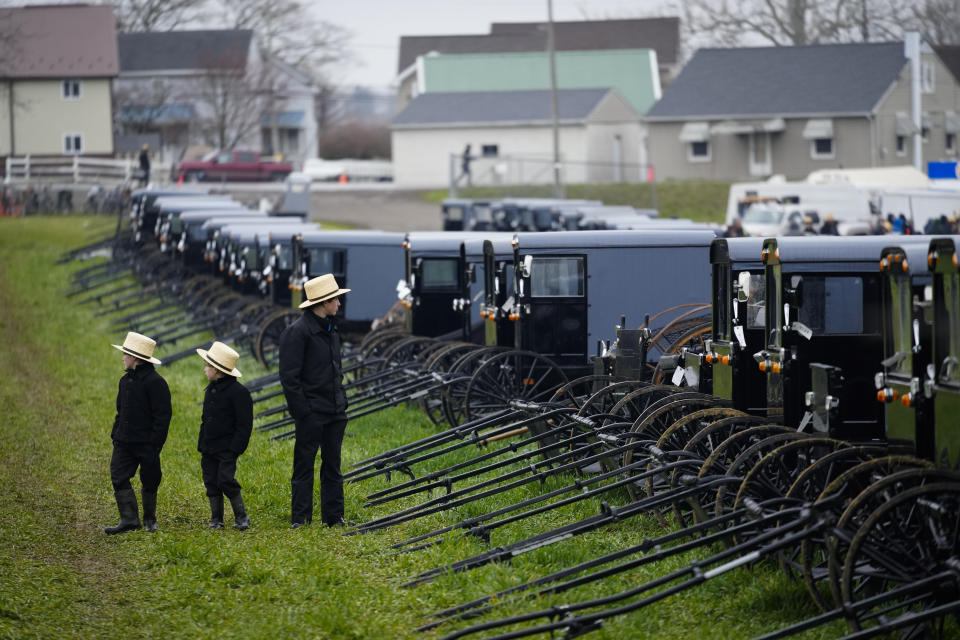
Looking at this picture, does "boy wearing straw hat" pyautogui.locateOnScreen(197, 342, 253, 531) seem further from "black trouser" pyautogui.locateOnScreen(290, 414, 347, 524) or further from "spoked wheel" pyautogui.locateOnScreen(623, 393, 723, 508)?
"spoked wheel" pyautogui.locateOnScreen(623, 393, 723, 508)

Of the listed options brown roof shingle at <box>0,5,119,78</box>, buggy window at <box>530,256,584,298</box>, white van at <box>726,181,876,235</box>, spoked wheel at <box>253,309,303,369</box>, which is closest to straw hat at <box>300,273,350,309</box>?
buggy window at <box>530,256,584,298</box>

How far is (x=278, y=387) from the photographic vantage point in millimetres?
19594

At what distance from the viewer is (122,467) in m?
11.1

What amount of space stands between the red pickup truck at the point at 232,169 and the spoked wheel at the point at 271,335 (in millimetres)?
35389

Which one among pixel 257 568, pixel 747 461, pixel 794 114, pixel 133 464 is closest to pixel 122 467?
pixel 133 464

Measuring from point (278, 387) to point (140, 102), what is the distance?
2225 inches

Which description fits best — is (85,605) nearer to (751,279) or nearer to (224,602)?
(224,602)

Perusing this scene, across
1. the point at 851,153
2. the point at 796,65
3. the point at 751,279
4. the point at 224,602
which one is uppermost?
the point at 796,65

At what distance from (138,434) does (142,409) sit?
0.65 feet

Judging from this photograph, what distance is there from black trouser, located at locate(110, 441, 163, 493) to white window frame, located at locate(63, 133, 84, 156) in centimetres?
5479

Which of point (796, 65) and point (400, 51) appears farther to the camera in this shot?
point (400, 51)

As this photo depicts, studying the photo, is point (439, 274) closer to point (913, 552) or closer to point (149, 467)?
point (149, 467)

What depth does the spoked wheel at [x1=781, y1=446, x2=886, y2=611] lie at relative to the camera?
27.0ft

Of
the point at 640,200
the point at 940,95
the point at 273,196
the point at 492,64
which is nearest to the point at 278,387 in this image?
the point at 273,196
